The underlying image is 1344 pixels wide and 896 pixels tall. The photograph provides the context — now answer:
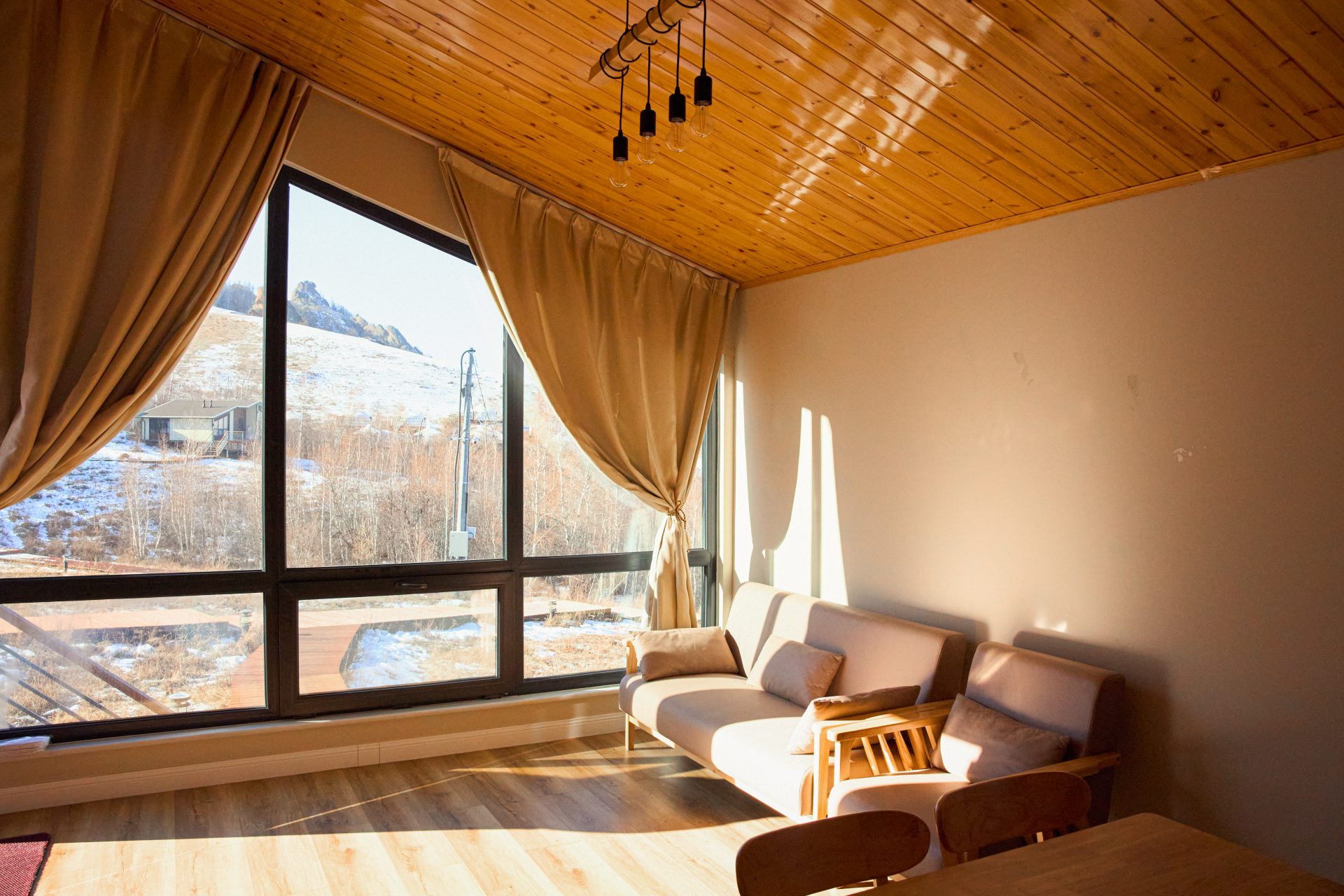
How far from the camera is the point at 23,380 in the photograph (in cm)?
342

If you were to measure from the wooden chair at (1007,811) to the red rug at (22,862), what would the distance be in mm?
2939

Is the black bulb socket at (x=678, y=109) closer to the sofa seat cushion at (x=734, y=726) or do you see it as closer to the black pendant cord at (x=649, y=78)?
the black pendant cord at (x=649, y=78)

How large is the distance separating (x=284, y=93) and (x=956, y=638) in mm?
3696

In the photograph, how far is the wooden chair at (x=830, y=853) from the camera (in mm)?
1556

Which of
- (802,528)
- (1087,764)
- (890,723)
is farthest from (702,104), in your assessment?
(802,528)

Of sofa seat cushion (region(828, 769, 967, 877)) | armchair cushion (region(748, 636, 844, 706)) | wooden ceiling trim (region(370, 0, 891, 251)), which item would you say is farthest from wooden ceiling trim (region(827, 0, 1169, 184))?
armchair cushion (region(748, 636, 844, 706))

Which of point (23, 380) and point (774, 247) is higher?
point (774, 247)

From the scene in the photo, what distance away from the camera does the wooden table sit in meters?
A: 1.61

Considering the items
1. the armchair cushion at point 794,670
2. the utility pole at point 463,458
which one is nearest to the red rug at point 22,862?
the utility pole at point 463,458

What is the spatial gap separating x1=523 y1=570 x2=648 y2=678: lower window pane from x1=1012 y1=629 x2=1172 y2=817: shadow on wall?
2506 mm

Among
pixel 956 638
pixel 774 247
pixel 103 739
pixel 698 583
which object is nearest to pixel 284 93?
pixel 774 247

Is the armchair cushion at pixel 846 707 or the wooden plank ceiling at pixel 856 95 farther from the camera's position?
the armchair cushion at pixel 846 707

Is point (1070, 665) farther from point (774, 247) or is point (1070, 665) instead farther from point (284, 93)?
point (284, 93)

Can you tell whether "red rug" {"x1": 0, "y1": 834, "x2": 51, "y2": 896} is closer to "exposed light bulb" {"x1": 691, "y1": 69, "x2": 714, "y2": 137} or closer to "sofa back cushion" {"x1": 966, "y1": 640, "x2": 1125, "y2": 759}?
"exposed light bulb" {"x1": 691, "y1": 69, "x2": 714, "y2": 137}
